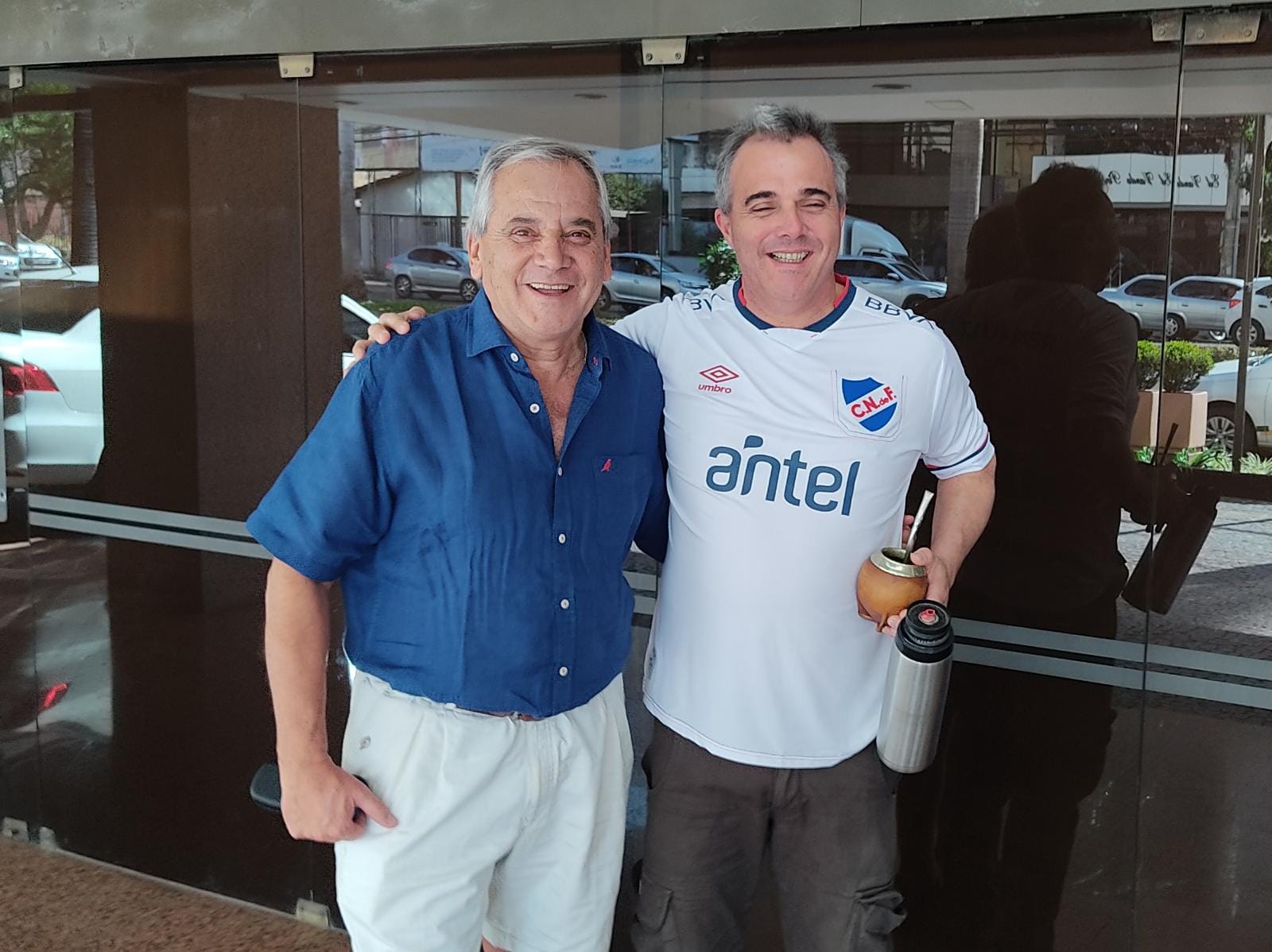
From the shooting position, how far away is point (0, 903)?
3756mm

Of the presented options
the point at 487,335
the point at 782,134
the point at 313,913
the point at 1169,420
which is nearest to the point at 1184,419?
the point at 1169,420

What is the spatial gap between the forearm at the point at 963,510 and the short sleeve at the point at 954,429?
0.06ft

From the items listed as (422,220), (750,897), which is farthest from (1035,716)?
(422,220)

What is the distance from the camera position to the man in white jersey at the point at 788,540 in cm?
221

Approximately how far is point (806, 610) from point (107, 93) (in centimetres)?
258

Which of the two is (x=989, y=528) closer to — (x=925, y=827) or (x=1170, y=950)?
(x=925, y=827)

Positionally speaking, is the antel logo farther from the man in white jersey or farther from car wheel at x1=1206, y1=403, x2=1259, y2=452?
car wheel at x1=1206, y1=403, x2=1259, y2=452

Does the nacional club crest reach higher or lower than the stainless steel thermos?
higher

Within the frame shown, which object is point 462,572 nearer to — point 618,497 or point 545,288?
point 618,497

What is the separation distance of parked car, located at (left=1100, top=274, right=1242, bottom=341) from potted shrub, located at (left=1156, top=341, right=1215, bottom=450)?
4cm

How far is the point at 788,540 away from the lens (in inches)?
87.0

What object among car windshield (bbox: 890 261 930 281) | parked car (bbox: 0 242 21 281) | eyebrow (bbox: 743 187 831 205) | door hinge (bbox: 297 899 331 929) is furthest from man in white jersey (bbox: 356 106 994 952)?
parked car (bbox: 0 242 21 281)

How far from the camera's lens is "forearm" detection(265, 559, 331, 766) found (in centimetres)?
201

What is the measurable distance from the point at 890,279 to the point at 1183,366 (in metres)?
0.63
